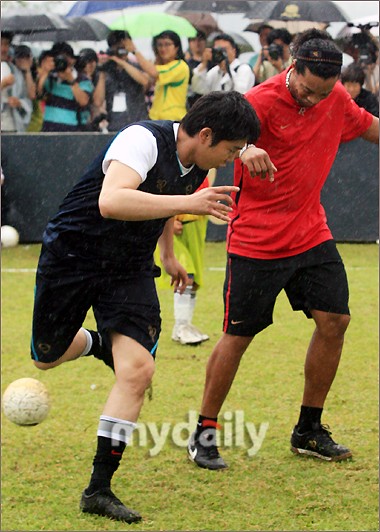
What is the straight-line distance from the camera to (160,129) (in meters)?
4.21

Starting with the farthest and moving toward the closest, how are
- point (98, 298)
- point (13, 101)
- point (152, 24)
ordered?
point (152, 24)
point (13, 101)
point (98, 298)

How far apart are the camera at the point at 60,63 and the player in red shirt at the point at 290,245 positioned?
8.41 meters

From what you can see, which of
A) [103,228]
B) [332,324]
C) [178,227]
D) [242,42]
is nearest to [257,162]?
[103,228]

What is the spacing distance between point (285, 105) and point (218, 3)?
384 inches

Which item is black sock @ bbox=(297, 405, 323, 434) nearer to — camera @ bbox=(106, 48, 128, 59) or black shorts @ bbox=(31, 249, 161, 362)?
black shorts @ bbox=(31, 249, 161, 362)

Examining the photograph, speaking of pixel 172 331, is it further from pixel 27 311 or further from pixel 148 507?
pixel 148 507

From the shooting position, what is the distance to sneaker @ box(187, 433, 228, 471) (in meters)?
5.06

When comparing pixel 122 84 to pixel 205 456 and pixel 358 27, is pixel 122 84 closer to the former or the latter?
pixel 358 27

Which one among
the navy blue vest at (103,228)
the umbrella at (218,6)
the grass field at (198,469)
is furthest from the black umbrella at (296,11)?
the navy blue vest at (103,228)

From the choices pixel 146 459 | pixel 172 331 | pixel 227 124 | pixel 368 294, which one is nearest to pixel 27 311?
pixel 172 331

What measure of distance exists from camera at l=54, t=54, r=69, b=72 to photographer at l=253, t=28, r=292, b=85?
99.5 inches

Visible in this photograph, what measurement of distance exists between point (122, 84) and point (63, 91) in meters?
0.83

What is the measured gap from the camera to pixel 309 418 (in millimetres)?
5293

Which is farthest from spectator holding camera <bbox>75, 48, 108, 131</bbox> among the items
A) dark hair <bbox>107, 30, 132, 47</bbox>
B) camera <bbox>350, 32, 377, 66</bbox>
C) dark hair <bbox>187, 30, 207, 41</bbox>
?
camera <bbox>350, 32, 377, 66</bbox>
